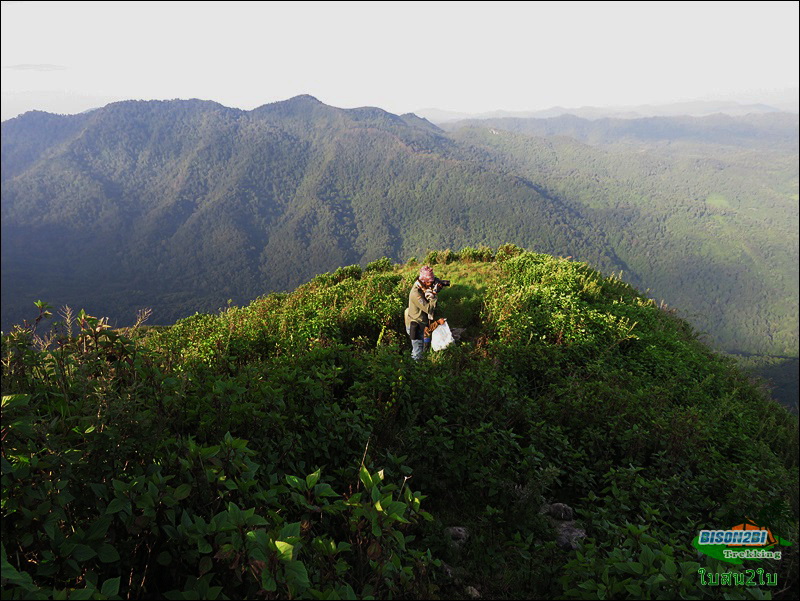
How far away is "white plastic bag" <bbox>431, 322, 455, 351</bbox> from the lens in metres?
6.81

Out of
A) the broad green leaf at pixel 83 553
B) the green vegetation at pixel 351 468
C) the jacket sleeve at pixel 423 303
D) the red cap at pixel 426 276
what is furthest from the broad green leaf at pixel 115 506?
the red cap at pixel 426 276

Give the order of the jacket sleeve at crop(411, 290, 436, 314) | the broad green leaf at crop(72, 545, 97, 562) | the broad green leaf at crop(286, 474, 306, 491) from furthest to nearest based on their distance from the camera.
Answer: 1. the jacket sleeve at crop(411, 290, 436, 314)
2. the broad green leaf at crop(286, 474, 306, 491)
3. the broad green leaf at crop(72, 545, 97, 562)

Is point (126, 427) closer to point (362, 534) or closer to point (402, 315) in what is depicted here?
point (362, 534)

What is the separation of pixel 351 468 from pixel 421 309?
14.6 ft

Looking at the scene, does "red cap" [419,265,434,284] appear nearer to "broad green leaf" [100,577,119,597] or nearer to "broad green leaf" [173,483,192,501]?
"broad green leaf" [173,483,192,501]

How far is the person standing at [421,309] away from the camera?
23.4 feet

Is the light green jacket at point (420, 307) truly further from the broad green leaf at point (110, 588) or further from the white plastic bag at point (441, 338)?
the broad green leaf at point (110, 588)

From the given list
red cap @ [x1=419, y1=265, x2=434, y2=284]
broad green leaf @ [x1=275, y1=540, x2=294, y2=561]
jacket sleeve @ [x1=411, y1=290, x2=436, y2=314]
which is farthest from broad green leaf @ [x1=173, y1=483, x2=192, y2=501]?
red cap @ [x1=419, y1=265, x2=434, y2=284]

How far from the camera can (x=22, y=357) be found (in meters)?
2.31

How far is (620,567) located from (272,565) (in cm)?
170

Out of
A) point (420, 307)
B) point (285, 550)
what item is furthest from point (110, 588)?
point (420, 307)

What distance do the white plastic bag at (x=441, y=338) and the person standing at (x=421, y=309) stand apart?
0.30m

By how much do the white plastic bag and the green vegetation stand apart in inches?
14.9

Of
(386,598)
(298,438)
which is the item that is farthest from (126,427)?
(386,598)
